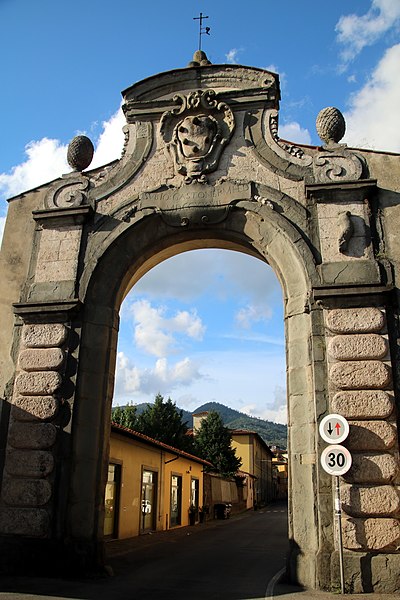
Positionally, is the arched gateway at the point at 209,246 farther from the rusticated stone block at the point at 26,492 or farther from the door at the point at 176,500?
the door at the point at 176,500

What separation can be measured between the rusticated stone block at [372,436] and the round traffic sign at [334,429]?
26.5 inches

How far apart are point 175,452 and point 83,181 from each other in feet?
46.5

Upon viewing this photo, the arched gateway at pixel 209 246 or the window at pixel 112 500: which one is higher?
the arched gateway at pixel 209 246

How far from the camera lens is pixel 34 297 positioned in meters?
11.4

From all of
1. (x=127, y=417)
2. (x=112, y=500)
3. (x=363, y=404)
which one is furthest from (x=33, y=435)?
(x=127, y=417)

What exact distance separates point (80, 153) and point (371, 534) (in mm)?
9637

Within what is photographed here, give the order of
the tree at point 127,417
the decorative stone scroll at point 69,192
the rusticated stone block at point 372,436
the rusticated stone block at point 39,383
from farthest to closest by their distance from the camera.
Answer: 1. the tree at point 127,417
2. the decorative stone scroll at point 69,192
3. the rusticated stone block at point 39,383
4. the rusticated stone block at point 372,436

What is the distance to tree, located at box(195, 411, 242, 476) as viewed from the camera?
4469 centimetres

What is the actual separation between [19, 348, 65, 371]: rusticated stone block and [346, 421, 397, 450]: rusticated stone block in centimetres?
549

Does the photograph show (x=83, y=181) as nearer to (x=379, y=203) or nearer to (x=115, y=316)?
(x=115, y=316)

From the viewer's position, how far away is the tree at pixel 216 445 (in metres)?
44.7

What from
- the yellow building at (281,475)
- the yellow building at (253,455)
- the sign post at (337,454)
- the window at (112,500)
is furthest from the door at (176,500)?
the yellow building at (281,475)

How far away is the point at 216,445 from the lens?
45.3m

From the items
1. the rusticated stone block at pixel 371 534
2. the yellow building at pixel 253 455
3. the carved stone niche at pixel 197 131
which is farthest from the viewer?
the yellow building at pixel 253 455
